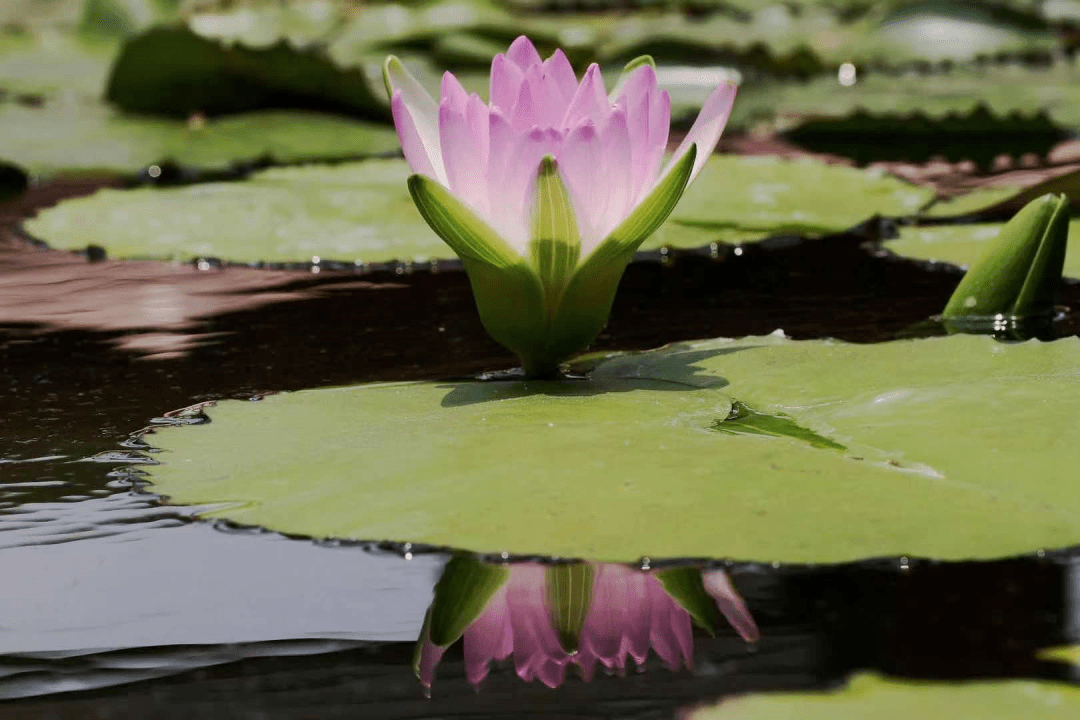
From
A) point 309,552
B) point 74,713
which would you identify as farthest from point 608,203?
point 74,713

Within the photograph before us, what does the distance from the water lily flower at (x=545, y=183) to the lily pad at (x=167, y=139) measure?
218 centimetres

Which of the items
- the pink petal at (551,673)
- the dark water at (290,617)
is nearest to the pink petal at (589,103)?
the dark water at (290,617)

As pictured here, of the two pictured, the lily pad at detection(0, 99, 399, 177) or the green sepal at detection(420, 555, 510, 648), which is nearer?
the green sepal at detection(420, 555, 510, 648)

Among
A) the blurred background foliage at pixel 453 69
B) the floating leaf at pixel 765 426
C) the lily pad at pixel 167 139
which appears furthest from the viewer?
the blurred background foliage at pixel 453 69

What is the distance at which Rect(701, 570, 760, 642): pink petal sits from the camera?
89 centimetres

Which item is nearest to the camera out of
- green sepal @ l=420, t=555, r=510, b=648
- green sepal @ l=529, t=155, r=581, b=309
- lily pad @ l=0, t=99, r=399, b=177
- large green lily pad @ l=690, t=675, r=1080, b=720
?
large green lily pad @ l=690, t=675, r=1080, b=720

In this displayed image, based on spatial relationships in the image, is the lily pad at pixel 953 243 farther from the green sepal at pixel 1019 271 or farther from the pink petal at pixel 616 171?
the pink petal at pixel 616 171

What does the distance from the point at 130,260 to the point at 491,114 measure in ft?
4.17

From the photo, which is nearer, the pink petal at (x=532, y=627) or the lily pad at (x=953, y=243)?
the pink petal at (x=532, y=627)

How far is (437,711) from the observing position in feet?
2.63

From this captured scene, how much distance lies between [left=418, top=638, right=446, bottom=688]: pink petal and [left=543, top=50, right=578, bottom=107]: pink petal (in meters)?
0.64

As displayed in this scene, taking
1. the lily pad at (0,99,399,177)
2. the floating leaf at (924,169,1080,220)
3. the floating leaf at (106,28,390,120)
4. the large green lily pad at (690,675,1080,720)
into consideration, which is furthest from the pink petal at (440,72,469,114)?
the floating leaf at (106,28,390,120)

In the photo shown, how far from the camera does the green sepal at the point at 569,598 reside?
0.89 meters

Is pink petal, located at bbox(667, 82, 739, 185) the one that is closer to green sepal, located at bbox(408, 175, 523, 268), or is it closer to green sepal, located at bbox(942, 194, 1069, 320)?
green sepal, located at bbox(408, 175, 523, 268)
